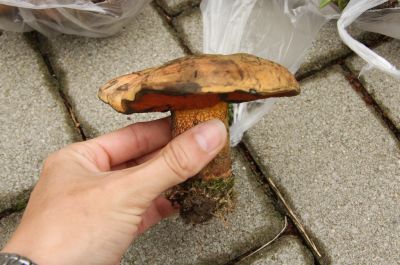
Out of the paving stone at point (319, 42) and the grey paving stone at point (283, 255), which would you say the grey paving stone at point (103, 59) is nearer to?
the paving stone at point (319, 42)

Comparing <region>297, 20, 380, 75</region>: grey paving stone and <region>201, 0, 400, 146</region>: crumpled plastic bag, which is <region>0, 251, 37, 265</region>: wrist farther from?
<region>297, 20, 380, 75</region>: grey paving stone

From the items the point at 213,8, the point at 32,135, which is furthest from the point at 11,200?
the point at 213,8

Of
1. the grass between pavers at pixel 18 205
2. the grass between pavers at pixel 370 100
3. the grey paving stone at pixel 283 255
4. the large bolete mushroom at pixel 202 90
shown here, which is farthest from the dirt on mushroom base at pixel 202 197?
the grass between pavers at pixel 370 100

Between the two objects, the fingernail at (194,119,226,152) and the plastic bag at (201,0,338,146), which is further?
the plastic bag at (201,0,338,146)

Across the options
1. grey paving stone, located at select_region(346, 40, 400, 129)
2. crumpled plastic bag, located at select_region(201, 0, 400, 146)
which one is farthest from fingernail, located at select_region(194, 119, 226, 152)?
grey paving stone, located at select_region(346, 40, 400, 129)

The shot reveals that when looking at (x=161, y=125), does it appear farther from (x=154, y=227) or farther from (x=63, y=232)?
(x=63, y=232)

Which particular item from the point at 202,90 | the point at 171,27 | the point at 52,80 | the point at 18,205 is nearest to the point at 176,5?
the point at 171,27
